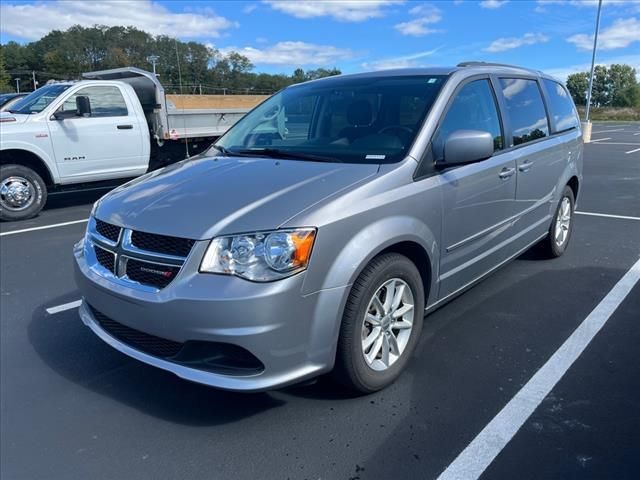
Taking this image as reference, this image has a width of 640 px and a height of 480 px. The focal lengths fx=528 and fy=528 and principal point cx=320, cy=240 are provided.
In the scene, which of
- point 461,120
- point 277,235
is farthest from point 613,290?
point 277,235

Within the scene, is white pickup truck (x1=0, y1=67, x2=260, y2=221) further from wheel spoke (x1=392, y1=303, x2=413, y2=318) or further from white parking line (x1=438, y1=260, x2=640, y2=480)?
white parking line (x1=438, y1=260, x2=640, y2=480)

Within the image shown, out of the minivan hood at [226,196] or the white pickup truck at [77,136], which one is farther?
the white pickup truck at [77,136]

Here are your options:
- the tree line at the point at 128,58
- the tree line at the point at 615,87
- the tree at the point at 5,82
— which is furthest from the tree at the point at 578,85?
the tree at the point at 5,82

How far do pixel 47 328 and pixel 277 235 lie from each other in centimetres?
252

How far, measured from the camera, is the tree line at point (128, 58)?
3378 inches

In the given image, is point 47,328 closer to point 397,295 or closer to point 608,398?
point 397,295

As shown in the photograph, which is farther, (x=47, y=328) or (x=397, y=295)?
(x=47, y=328)

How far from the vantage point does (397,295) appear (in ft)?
10.1

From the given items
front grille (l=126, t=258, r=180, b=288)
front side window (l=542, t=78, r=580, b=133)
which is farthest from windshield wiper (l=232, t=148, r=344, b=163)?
front side window (l=542, t=78, r=580, b=133)

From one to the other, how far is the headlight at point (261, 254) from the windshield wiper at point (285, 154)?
2.90 ft

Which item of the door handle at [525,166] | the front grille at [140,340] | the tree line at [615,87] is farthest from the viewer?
the tree line at [615,87]

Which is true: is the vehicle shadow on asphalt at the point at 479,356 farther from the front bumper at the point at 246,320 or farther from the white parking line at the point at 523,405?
the front bumper at the point at 246,320

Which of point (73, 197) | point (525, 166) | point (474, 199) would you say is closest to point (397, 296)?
point (474, 199)

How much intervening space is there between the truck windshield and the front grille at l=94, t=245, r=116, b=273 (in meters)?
6.22
